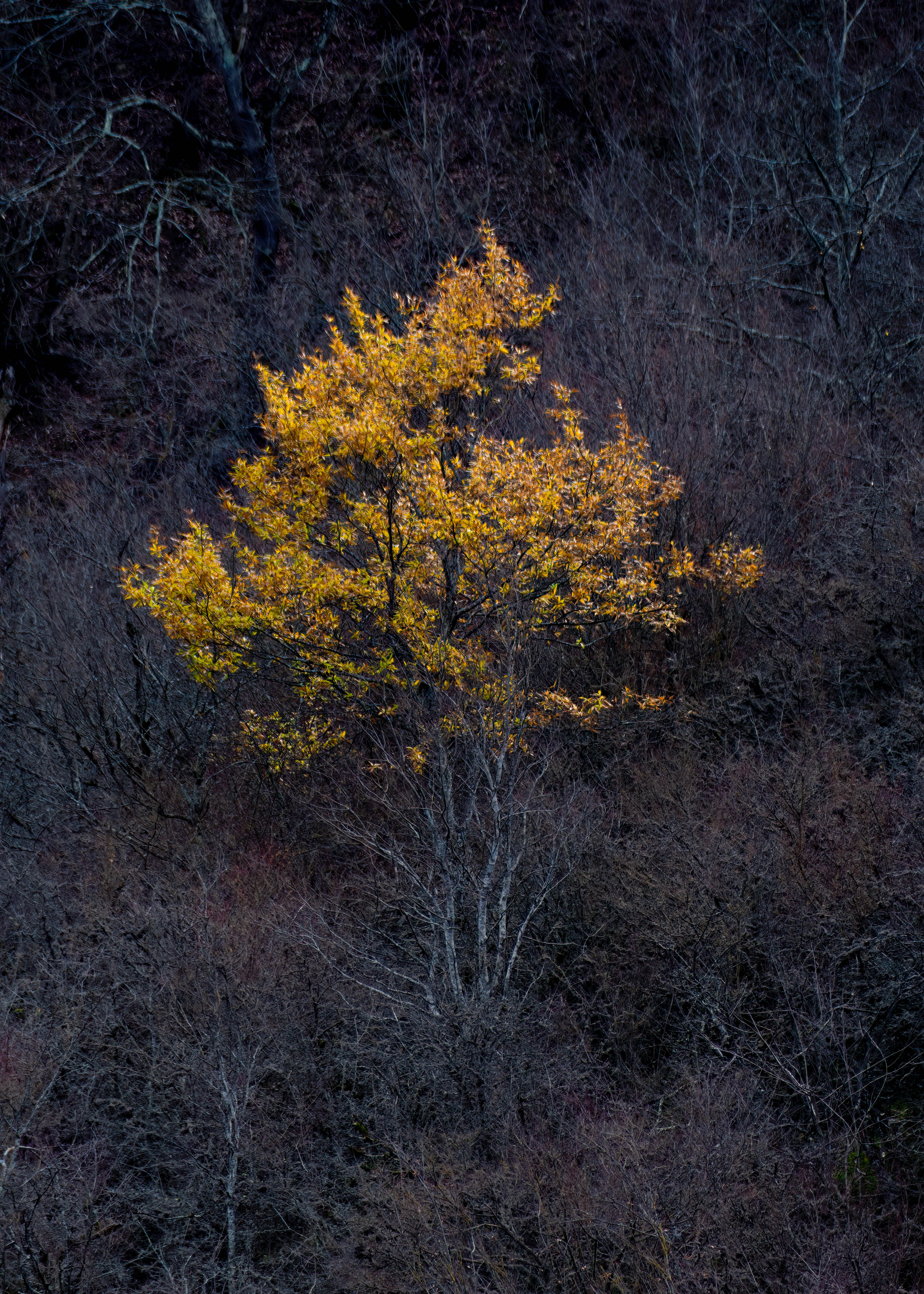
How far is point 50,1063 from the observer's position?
927 centimetres

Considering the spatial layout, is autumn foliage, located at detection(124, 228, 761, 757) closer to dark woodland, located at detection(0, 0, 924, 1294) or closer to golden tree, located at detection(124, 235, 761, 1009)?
golden tree, located at detection(124, 235, 761, 1009)

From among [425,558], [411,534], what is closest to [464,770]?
[425,558]

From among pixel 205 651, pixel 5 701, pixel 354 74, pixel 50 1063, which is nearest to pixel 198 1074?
pixel 50 1063

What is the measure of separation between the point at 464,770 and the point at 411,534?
2985mm

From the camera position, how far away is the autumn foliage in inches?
401

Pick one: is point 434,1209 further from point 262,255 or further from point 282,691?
point 262,255

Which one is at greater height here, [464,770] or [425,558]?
[425,558]

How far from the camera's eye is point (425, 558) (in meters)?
10.8

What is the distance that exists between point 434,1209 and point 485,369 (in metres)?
8.37

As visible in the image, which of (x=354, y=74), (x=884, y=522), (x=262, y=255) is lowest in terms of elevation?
(x=884, y=522)

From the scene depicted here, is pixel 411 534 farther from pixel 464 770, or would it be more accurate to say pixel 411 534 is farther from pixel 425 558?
pixel 464 770

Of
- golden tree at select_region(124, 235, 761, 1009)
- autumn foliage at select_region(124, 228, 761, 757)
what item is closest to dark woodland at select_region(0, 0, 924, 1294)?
golden tree at select_region(124, 235, 761, 1009)

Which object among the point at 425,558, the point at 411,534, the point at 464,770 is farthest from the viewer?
the point at 464,770

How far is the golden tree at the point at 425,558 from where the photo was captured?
10.1 meters
